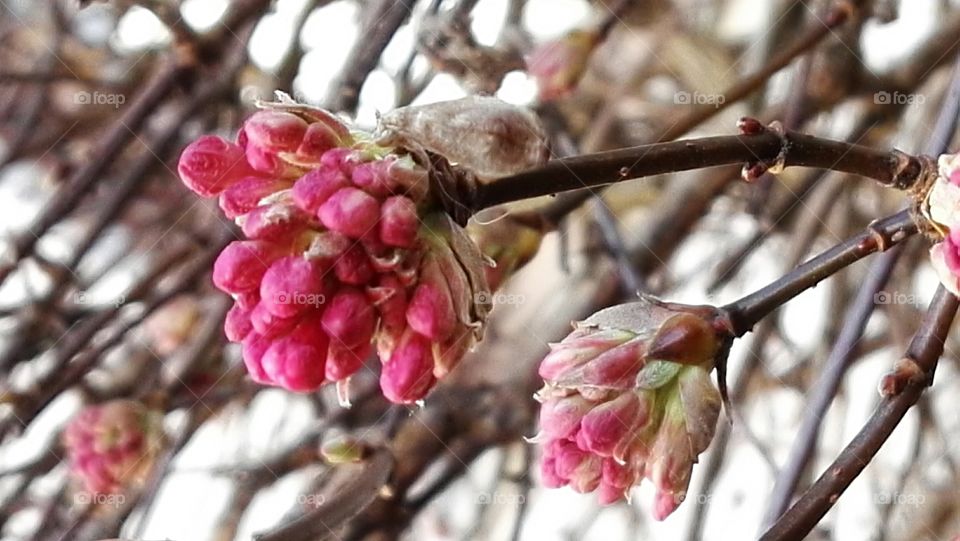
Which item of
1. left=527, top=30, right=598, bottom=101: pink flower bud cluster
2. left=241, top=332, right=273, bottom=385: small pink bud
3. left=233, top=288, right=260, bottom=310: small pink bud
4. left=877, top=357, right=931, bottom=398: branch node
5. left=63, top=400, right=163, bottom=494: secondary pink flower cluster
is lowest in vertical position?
left=63, top=400, right=163, bottom=494: secondary pink flower cluster

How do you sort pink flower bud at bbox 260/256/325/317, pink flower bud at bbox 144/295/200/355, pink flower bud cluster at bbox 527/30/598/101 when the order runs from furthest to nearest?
pink flower bud at bbox 144/295/200/355, pink flower bud cluster at bbox 527/30/598/101, pink flower bud at bbox 260/256/325/317

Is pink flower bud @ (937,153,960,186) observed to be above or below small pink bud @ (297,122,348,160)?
below

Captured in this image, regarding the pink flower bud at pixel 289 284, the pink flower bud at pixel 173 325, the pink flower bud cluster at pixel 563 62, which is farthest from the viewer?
the pink flower bud at pixel 173 325

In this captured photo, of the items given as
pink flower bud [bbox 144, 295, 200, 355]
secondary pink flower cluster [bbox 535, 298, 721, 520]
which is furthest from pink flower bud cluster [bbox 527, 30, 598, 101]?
pink flower bud [bbox 144, 295, 200, 355]

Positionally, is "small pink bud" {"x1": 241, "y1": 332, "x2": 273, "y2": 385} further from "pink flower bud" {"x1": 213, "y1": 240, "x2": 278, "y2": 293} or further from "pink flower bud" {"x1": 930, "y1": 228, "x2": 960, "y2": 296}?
"pink flower bud" {"x1": 930, "y1": 228, "x2": 960, "y2": 296}

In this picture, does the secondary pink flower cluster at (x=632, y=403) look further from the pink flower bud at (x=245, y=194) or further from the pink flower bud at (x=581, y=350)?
the pink flower bud at (x=245, y=194)

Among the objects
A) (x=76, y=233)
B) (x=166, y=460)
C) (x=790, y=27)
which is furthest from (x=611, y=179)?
(x=76, y=233)

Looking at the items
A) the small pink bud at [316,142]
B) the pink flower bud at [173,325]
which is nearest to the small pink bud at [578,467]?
the small pink bud at [316,142]

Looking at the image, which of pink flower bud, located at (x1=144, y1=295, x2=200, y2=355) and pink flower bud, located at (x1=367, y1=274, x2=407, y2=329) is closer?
pink flower bud, located at (x1=367, y1=274, x2=407, y2=329)

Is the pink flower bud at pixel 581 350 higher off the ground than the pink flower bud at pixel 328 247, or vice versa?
the pink flower bud at pixel 328 247
